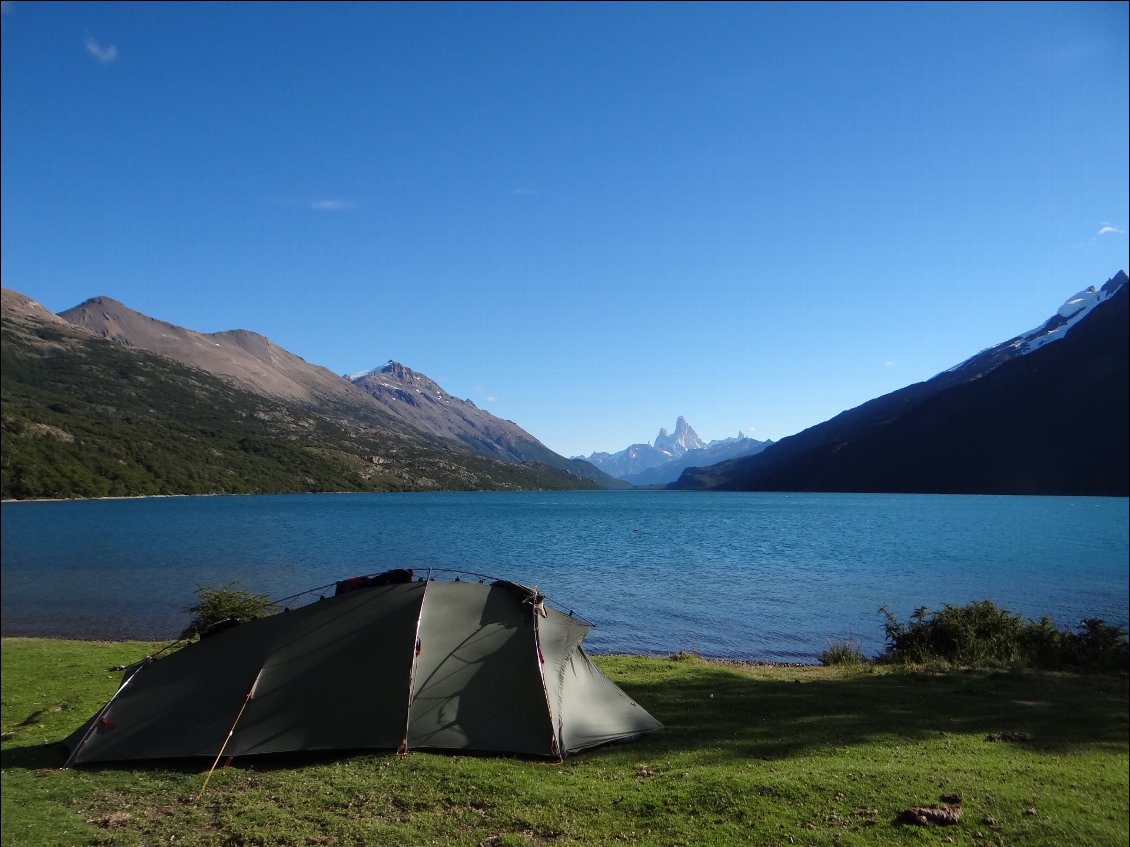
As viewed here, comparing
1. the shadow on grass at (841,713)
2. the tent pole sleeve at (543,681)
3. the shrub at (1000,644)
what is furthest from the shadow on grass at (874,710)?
the shrub at (1000,644)

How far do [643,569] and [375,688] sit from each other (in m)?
36.0

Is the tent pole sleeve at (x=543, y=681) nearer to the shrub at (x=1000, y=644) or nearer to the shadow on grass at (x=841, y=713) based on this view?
the shadow on grass at (x=841, y=713)

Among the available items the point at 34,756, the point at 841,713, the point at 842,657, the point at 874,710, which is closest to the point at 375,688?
the point at 34,756

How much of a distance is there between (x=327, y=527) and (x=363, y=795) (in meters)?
77.0

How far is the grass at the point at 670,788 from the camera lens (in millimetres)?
7789

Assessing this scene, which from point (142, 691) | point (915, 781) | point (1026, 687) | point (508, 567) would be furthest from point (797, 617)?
point (142, 691)

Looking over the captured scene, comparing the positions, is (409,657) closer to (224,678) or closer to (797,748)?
(224,678)

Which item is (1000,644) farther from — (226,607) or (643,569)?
(643,569)

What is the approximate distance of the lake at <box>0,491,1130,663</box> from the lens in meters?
29.4

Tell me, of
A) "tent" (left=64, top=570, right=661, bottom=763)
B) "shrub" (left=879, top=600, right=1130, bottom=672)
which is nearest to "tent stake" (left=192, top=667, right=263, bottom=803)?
"tent" (left=64, top=570, right=661, bottom=763)

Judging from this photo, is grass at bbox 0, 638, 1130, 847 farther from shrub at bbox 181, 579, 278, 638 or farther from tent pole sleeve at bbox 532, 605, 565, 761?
shrub at bbox 181, 579, 278, 638

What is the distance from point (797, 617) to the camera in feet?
102

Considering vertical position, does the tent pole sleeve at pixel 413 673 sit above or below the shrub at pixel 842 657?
above

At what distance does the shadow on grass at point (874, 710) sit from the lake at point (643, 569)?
308 inches
